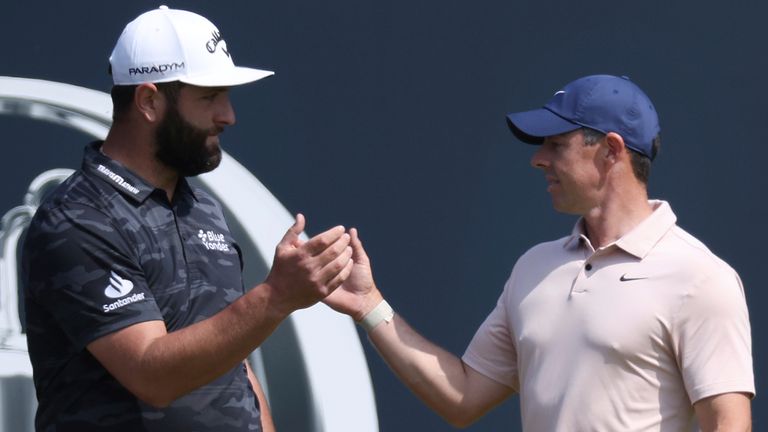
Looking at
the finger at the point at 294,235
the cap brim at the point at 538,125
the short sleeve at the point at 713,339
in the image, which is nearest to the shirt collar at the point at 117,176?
the finger at the point at 294,235

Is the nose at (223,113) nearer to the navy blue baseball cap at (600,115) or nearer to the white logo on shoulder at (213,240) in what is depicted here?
the white logo on shoulder at (213,240)

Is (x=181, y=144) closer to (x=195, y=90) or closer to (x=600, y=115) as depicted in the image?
(x=195, y=90)

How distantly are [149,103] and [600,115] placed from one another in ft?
2.50

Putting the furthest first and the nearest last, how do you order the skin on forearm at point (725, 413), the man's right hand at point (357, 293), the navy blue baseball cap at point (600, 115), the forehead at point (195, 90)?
the man's right hand at point (357, 293)
the navy blue baseball cap at point (600, 115)
the forehead at point (195, 90)
the skin on forearm at point (725, 413)

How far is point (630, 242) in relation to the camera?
222 cm

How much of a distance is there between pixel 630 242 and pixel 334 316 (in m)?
0.91

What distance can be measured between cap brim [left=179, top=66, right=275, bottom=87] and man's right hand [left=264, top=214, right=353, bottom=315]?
0.33m

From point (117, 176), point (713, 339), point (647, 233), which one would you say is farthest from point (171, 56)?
point (713, 339)

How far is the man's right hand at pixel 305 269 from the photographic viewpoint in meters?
1.94

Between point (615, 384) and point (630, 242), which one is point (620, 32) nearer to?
point (630, 242)

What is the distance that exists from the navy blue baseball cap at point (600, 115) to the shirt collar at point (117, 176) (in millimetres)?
664

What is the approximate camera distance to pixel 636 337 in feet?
7.00

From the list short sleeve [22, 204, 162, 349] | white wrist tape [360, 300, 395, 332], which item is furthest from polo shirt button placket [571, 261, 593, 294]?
short sleeve [22, 204, 162, 349]

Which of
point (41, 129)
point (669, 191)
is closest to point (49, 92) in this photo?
point (41, 129)
